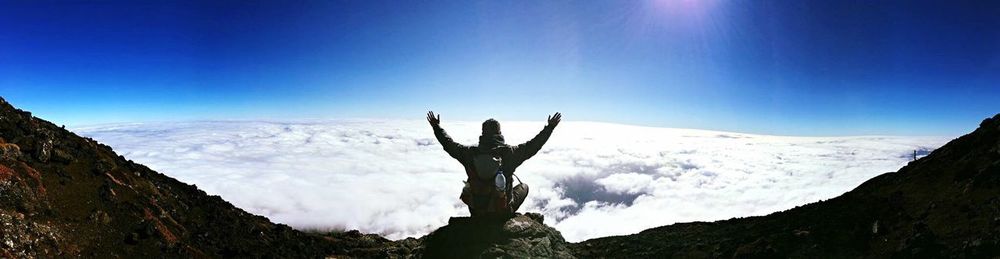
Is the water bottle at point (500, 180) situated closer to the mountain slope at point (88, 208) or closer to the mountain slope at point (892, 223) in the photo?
the mountain slope at point (892, 223)

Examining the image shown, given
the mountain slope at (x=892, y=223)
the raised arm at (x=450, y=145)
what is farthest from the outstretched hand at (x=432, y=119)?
the mountain slope at (x=892, y=223)

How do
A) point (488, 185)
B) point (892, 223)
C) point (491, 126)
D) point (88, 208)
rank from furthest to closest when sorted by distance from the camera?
point (88, 208)
point (892, 223)
point (491, 126)
point (488, 185)

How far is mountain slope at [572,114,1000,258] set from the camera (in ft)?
34.7

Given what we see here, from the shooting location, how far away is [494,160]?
34.5ft

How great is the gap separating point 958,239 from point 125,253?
22.1 m

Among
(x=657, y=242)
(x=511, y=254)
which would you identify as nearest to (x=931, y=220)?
(x=657, y=242)

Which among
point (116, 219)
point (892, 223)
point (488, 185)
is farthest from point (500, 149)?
point (116, 219)

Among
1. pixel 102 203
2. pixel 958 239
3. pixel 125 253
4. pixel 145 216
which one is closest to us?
pixel 958 239

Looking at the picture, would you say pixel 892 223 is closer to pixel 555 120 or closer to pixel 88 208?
pixel 555 120

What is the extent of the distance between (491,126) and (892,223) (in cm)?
1116

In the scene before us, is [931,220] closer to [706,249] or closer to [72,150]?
[706,249]

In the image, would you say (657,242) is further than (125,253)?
Yes

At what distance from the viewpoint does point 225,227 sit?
22.3m

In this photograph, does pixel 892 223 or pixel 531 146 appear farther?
pixel 892 223
